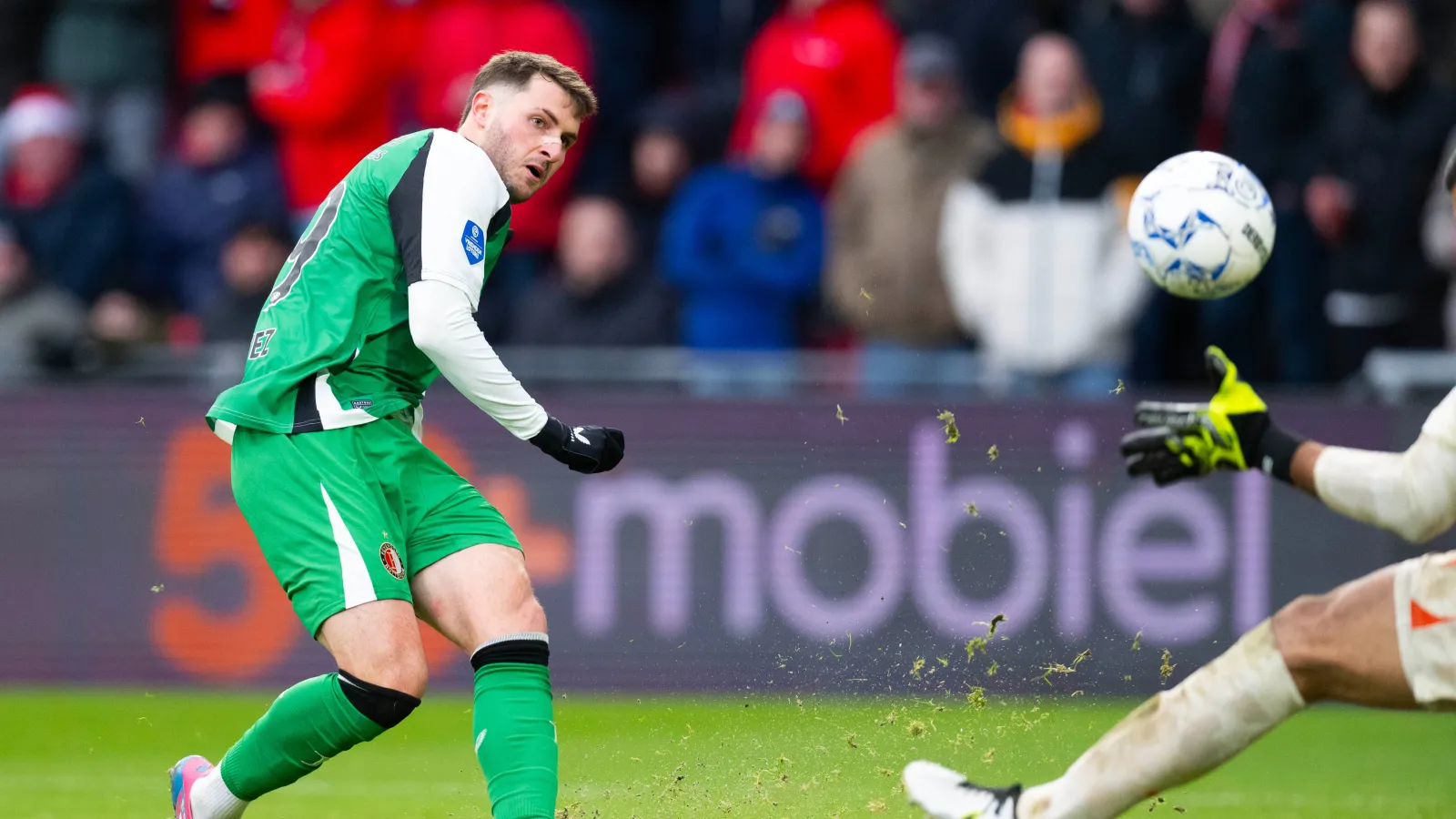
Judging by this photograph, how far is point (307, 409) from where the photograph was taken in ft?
18.2

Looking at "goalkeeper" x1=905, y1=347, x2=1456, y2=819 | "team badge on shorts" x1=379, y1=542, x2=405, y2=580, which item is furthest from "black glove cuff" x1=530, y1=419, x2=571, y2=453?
"goalkeeper" x1=905, y1=347, x2=1456, y2=819

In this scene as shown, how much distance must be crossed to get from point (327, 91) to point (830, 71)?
2997 millimetres

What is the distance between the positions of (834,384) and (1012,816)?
529 cm

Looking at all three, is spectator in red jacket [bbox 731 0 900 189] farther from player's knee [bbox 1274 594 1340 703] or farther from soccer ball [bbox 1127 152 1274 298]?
player's knee [bbox 1274 594 1340 703]

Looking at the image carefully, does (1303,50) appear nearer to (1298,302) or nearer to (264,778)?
(1298,302)

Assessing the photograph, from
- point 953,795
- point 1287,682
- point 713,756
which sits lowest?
point 713,756

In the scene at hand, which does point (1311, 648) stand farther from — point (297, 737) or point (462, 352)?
point (297, 737)

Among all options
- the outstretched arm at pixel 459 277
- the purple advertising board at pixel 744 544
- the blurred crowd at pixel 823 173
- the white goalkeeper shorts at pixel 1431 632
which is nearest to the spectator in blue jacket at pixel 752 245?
the blurred crowd at pixel 823 173

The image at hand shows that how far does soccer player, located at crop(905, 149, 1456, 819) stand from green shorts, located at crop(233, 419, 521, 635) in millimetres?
1865

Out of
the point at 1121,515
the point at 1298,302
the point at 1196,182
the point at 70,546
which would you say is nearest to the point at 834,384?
the point at 1121,515

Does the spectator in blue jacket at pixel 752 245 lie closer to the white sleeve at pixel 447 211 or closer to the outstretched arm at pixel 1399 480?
the white sleeve at pixel 447 211

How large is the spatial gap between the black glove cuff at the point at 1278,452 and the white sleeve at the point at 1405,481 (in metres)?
0.08

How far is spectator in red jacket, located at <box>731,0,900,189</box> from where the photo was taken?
11.3 m

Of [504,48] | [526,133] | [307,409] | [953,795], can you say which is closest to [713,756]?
[953,795]
